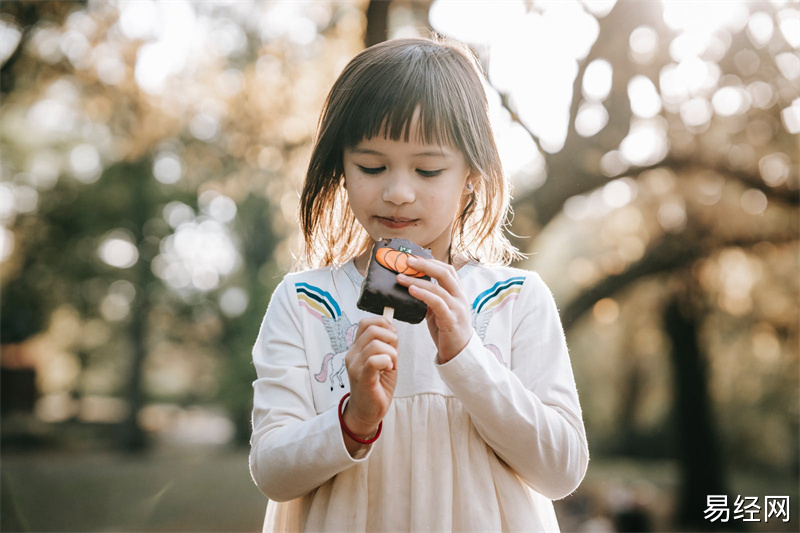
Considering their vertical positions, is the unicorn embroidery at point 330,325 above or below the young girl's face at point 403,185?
below

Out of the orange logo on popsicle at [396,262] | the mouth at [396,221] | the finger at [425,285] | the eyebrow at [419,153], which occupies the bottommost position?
the finger at [425,285]

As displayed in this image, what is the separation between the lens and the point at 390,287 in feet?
4.89

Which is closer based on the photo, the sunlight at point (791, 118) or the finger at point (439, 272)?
the finger at point (439, 272)

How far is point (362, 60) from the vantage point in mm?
1846

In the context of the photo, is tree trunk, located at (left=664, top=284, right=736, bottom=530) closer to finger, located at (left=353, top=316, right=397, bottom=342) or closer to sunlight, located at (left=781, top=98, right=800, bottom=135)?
sunlight, located at (left=781, top=98, right=800, bottom=135)

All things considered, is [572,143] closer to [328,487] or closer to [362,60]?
[362,60]

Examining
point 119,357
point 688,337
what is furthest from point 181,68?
point 119,357

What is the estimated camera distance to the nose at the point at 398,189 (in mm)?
1622

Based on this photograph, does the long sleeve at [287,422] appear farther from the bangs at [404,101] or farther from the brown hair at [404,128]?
the bangs at [404,101]

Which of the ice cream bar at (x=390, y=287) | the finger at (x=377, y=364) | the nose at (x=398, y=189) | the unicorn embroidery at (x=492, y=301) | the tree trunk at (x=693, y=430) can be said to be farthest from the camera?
the tree trunk at (x=693, y=430)

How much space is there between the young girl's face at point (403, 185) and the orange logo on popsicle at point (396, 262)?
0.15 metres

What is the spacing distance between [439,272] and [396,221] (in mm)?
232

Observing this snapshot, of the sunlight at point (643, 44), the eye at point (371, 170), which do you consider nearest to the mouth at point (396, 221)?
the eye at point (371, 170)

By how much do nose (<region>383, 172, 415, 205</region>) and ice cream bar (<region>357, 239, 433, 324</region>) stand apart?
5.0 inches
